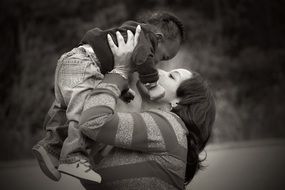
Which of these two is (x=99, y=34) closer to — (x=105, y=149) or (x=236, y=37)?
(x=105, y=149)

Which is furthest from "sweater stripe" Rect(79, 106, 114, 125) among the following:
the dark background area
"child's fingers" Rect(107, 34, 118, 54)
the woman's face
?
the dark background area

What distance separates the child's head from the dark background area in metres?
3.50

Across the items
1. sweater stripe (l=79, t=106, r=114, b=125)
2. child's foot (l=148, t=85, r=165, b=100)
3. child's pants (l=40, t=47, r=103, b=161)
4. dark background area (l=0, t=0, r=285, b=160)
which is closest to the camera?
sweater stripe (l=79, t=106, r=114, b=125)

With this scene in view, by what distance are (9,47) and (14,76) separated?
340mm

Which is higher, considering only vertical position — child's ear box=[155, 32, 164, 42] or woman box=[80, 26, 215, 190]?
child's ear box=[155, 32, 164, 42]

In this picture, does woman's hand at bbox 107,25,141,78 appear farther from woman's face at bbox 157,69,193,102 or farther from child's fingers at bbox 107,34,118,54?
woman's face at bbox 157,69,193,102

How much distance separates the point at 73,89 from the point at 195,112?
443mm

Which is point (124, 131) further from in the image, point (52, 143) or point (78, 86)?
point (52, 143)

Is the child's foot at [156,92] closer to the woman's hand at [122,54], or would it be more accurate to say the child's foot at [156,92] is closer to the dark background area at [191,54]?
the woman's hand at [122,54]

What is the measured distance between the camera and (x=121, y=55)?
144cm

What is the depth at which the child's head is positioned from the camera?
171 cm

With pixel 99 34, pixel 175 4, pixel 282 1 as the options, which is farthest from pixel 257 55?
pixel 99 34

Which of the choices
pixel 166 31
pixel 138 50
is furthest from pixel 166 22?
pixel 138 50

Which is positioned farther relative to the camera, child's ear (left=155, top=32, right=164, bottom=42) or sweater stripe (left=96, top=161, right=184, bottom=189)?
child's ear (left=155, top=32, right=164, bottom=42)
